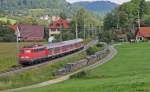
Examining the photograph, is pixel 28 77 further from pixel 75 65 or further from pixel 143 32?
pixel 143 32

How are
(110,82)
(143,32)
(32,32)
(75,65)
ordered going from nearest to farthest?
(110,82) → (75,65) → (143,32) → (32,32)

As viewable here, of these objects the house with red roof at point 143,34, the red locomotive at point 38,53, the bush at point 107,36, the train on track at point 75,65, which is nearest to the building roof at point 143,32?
the house with red roof at point 143,34

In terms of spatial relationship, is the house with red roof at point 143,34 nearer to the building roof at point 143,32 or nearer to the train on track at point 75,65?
the building roof at point 143,32

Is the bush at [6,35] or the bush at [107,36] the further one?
the bush at [107,36]

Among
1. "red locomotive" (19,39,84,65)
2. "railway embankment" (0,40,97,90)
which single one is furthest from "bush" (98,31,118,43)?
"railway embankment" (0,40,97,90)

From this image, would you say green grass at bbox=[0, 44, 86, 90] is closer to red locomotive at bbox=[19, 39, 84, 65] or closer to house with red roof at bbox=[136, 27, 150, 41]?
red locomotive at bbox=[19, 39, 84, 65]

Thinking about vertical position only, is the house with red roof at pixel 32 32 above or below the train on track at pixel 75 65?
below

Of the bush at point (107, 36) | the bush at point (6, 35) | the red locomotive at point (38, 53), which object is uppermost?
the red locomotive at point (38, 53)

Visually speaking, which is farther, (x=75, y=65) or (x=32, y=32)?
A: (x=32, y=32)

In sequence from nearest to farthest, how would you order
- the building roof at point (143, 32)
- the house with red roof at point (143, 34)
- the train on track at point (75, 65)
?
the train on track at point (75, 65) → the building roof at point (143, 32) → the house with red roof at point (143, 34)

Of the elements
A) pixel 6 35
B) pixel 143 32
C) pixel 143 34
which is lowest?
pixel 143 34

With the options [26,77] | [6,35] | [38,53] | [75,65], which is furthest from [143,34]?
[26,77]

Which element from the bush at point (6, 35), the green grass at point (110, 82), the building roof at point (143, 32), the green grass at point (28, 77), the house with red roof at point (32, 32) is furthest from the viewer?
the house with red roof at point (32, 32)

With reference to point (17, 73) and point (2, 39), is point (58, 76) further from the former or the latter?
point (2, 39)
